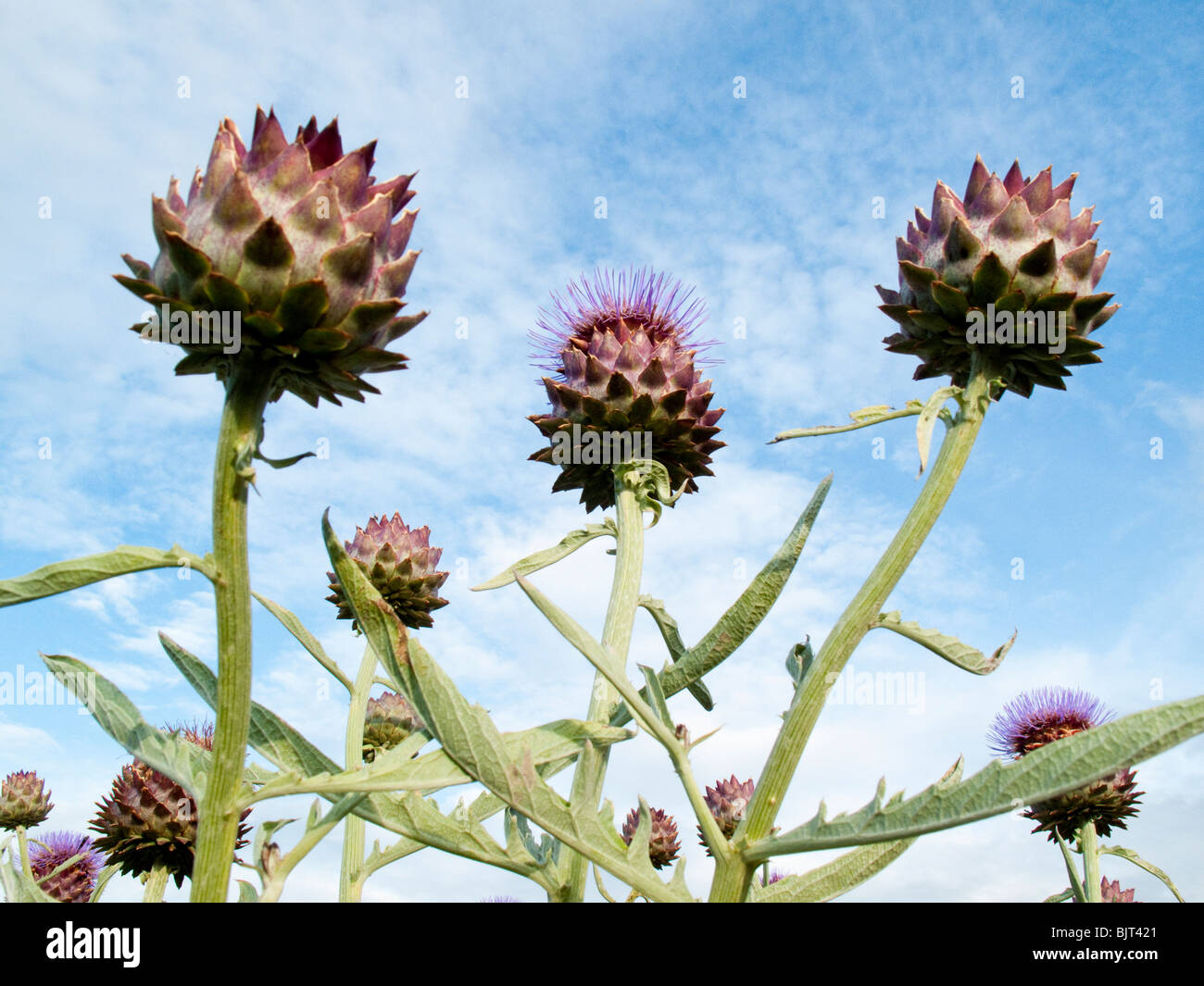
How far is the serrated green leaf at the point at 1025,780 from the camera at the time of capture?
4.58ft

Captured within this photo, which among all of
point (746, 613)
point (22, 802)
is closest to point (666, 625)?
point (746, 613)

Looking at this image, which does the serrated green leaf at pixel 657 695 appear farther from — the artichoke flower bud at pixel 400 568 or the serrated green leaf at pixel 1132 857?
the serrated green leaf at pixel 1132 857

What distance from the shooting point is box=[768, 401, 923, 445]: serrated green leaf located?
6.97 feet

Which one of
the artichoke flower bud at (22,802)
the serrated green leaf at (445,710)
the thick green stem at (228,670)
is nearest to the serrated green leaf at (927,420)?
the serrated green leaf at (445,710)

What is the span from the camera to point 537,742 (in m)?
1.72

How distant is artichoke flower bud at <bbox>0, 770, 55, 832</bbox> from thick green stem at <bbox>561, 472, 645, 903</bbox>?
399 cm

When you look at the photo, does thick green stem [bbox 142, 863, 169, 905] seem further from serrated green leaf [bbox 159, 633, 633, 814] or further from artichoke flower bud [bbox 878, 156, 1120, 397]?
artichoke flower bud [bbox 878, 156, 1120, 397]

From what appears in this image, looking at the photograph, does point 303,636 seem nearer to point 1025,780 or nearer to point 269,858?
point 269,858

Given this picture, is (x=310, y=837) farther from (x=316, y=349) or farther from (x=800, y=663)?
(x=800, y=663)

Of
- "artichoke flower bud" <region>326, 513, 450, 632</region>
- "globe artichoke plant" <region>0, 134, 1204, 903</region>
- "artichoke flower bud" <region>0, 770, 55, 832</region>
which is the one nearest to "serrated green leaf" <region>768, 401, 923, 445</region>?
"globe artichoke plant" <region>0, 134, 1204, 903</region>

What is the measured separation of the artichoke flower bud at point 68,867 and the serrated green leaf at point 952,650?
3.90 meters

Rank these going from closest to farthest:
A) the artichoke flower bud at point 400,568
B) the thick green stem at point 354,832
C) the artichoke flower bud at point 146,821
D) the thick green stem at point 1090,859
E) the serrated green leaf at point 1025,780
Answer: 1. the serrated green leaf at point 1025,780
2. the thick green stem at point 354,832
3. the artichoke flower bud at point 146,821
4. the artichoke flower bud at point 400,568
5. the thick green stem at point 1090,859

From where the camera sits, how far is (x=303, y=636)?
2.64m
